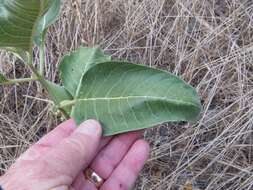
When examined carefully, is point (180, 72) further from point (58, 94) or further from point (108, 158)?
point (58, 94)

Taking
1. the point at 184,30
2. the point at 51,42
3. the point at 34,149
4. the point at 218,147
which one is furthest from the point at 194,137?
the point at 51,42

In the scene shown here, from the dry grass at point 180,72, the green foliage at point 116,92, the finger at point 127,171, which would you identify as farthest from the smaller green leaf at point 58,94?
the dry grass at point 180,72

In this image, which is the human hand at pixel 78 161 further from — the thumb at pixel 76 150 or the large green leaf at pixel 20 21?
the large green leaf at pixel 20 21

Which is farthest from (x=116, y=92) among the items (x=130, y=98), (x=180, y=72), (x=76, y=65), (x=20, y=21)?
(x=180, y=72)

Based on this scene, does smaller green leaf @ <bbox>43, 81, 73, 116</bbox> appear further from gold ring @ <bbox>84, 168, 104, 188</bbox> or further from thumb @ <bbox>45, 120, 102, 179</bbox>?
gold ring @ <bbox>84, 168, 104, 188</bbox>

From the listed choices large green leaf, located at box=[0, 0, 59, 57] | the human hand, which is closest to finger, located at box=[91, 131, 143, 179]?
the human hand
